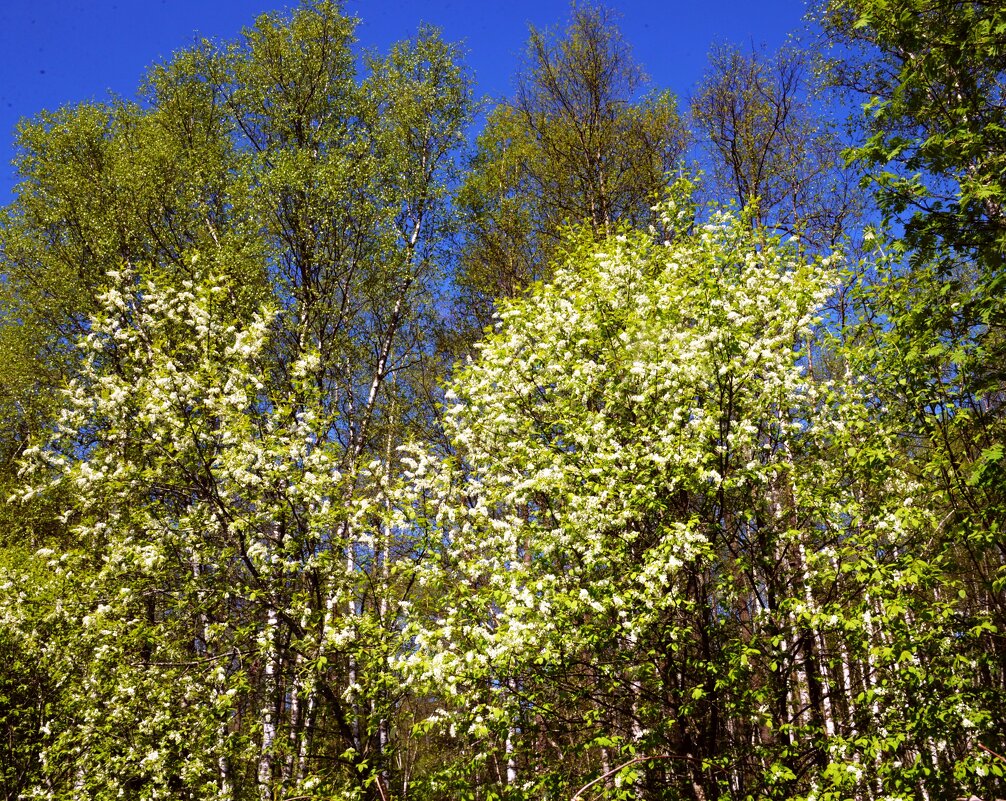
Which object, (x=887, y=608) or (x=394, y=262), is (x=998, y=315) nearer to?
(x=887, y=608)

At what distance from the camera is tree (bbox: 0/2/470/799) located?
883cm

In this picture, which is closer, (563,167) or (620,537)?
(620,537)

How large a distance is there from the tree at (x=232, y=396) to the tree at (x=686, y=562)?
1555mm

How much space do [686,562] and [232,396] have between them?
6264 millimetres

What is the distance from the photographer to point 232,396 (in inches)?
356

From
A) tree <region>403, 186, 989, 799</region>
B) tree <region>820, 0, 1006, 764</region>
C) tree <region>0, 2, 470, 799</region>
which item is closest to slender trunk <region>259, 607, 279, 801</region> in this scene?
tree <region>0, 2, 470, 799</region>

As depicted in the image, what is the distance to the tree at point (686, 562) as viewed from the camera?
6.66 metres

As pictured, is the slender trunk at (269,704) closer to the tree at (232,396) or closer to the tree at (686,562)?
the tree at (232,396)

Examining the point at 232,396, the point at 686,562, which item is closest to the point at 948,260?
the point at 686,562

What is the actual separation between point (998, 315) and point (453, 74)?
17.3 m

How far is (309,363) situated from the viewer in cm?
967

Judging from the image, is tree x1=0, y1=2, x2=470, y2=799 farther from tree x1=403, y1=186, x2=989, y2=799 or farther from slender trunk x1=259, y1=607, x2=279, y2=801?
tree x1=403, y1=186, x2=989, y2=799

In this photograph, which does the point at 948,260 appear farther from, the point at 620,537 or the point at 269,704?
the point at 269,704

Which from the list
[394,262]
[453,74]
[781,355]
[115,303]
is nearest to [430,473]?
[781,355]
